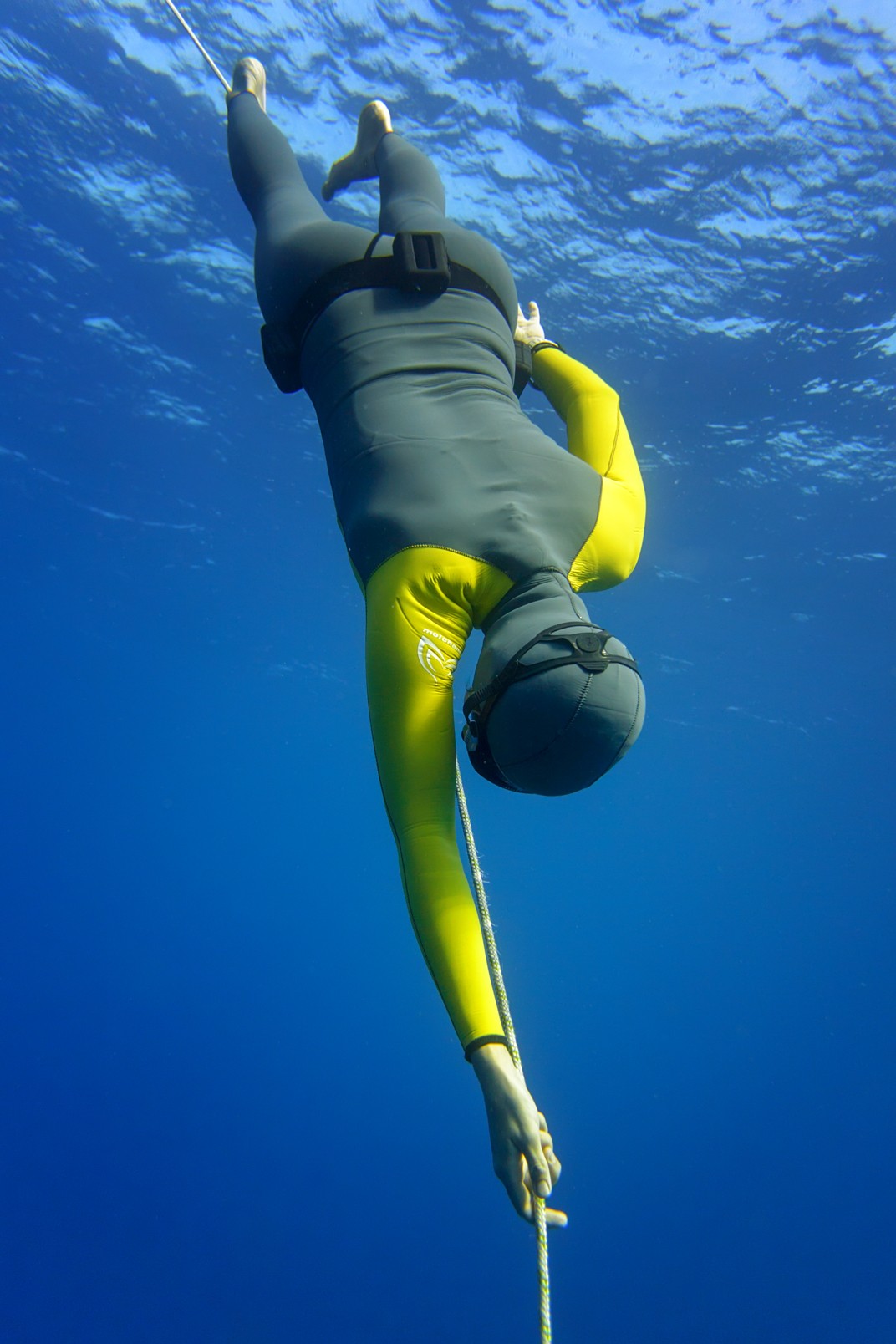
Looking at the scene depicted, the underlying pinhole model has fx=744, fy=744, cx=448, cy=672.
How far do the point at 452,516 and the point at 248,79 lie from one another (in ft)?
13.3

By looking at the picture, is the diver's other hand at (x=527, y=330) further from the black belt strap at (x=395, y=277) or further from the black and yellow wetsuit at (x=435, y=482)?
the black belt strap at (x=395, y=277)

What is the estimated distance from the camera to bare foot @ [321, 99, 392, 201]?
16.4ft

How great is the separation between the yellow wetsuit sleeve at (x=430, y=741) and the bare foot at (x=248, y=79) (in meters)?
4.04

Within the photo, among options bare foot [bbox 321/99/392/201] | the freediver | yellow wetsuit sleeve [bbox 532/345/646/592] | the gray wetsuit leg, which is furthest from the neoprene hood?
bare foot [bbox 321/99/392/201]

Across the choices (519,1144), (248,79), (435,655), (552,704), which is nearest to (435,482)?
(435,655)

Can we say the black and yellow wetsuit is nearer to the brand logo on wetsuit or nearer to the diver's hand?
the brand logo on wetsuit

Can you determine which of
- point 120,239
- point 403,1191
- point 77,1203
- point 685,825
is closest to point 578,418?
point 120,239

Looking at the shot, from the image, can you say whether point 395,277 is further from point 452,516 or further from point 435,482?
point 452,516

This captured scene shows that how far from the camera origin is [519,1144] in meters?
1.94

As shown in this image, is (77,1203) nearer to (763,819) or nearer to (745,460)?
(745,460)

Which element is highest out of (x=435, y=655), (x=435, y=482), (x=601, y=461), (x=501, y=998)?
(x=601, y=461)

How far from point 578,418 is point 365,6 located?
7.97 m

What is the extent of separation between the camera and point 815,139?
30.1 ft

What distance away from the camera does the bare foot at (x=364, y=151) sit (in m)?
4.99
